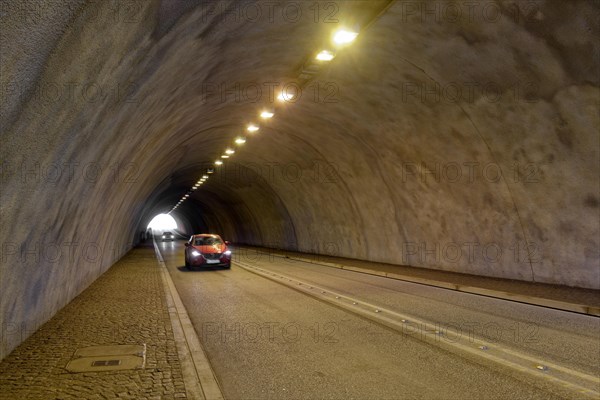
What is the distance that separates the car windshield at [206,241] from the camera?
22719mm

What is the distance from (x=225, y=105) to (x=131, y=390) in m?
11.4

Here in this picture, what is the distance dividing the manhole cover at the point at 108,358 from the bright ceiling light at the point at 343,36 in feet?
21.8

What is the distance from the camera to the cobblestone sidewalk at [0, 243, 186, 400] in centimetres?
538

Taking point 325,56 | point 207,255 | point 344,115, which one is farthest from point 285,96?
point 207,255

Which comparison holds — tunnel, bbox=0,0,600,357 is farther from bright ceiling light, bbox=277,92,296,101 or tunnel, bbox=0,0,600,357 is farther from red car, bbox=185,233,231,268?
red car, bbox=185,233,231,268

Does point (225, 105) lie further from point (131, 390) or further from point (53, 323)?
point (131, 390)

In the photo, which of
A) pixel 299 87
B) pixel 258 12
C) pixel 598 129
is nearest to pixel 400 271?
pixel 299 87

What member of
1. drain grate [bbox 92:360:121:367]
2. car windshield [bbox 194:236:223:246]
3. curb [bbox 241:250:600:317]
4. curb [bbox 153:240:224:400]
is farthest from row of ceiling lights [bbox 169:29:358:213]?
drain grate [bbox 92:360:121:367]

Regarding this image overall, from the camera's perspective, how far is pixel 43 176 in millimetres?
5645

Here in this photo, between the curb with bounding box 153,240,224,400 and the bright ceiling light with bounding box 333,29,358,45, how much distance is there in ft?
20.2

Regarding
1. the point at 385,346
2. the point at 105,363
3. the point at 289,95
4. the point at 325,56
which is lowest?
the point at 105,363

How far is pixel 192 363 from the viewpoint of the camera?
21.3 ft

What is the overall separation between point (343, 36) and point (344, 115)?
21.2 feet

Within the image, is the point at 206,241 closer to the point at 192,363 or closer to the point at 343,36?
the point at 343,36
